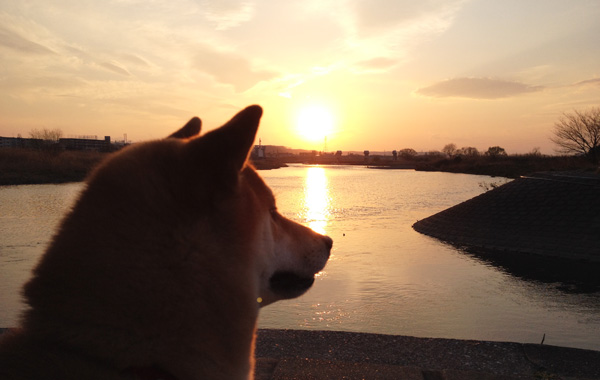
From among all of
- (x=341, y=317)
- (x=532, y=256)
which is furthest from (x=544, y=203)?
(x=341, y=317)

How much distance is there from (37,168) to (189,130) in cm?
4779

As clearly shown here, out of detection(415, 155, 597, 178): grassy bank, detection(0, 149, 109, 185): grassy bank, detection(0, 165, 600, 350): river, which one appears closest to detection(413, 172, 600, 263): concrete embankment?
detection(0, 165, 600, 350): river

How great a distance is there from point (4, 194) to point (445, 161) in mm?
74737

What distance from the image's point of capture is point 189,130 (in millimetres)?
2279

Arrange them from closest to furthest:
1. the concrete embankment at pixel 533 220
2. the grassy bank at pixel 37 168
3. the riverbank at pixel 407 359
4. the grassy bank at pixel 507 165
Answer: the riverbank at pixel 407 359 < the concrete embankment at pixel 533 220 < the grassy bank at pixel 37 168 < the grassy bank at pixel 507 165

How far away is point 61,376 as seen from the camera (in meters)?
1.40

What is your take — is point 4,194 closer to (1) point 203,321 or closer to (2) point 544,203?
(2) point 544,203

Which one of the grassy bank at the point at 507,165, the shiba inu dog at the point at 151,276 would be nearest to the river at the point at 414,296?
the shiba inu dog at the point at 151,276

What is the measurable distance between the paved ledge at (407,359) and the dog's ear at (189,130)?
2660mm

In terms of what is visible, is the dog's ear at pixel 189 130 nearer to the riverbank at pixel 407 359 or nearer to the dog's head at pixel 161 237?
the dog's head at pixel 161 237

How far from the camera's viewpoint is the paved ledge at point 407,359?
411cm

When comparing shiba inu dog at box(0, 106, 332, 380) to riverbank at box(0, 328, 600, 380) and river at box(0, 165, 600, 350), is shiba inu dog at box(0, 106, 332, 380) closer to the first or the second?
river at box(0, 165, 600, 350)

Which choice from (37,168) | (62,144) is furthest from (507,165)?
(62,144)

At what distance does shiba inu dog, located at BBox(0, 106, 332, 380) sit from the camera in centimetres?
144
